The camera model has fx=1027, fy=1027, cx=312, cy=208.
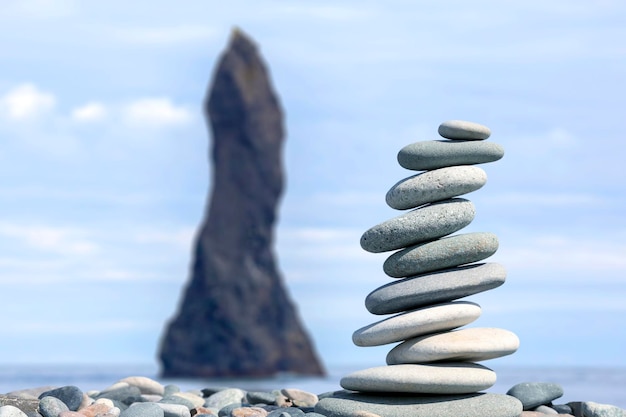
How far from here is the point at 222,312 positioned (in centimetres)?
6700

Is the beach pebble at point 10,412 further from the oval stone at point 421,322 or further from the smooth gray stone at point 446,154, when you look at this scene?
the smooth gray stone at point 446,154

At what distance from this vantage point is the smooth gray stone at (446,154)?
11.0 meters

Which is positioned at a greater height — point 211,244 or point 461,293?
point 211,244

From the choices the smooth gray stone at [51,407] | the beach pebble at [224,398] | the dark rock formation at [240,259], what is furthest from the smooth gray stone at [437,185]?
the dark rock formation at [240,259]

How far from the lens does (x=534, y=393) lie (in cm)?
1187

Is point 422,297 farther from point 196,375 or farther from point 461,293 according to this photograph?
point 196,375

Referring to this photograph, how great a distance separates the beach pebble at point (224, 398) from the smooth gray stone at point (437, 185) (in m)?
3.52

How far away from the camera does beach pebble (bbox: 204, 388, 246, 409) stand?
41.1 feet

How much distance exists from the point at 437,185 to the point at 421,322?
1.45 m

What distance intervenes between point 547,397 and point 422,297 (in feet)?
7.72

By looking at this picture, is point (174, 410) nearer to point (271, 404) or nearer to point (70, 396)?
point (70, 396)

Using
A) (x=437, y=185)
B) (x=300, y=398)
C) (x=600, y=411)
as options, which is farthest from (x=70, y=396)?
(x=600, y=411)

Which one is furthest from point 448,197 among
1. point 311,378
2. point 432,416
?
point 311,378

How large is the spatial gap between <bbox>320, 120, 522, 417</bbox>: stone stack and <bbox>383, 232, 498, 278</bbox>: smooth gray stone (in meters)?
0.01
